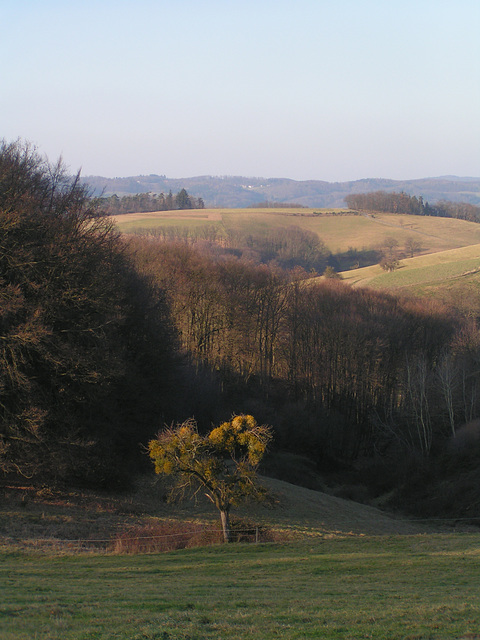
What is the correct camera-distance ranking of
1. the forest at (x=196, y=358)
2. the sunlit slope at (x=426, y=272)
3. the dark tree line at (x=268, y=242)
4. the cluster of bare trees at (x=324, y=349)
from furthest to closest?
1. the dark tree line at (x=268, y=242)
2. the sunlit slope at (x=426, y=272)
3. the cluster of bare trees at (x=324, y=349)
4. the forest at (x=196, y=358)

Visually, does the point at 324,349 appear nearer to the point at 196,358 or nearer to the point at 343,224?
the point at 196,358

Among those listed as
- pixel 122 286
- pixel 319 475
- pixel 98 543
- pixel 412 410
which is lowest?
pixel 319 475

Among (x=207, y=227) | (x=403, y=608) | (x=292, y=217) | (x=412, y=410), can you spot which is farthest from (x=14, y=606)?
(x=292, y=217)

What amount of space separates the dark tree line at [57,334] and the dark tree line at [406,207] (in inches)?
5363

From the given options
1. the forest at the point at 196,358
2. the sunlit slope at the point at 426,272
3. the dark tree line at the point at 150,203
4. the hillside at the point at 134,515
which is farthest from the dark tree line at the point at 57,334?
the dark tree line at the point at 150,203

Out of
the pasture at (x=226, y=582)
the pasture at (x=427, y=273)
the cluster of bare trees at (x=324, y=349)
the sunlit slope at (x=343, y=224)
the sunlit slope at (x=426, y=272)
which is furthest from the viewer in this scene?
the sunlit slope at (x=343, y=224)

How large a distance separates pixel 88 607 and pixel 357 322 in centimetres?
4495

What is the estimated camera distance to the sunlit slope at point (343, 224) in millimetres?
109688

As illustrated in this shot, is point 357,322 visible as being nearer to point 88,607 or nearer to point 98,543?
point 98,543

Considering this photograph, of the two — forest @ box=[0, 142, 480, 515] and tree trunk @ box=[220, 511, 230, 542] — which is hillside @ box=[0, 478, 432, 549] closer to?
forest @ box=[0, 142, 480, 515]

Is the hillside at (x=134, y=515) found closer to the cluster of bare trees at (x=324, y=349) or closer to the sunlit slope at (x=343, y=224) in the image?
the cluster of bare trees at (x=324, y=349)

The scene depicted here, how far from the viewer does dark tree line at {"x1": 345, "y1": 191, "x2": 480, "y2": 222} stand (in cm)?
15088

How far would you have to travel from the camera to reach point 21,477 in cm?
2378

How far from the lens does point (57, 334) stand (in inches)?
868
